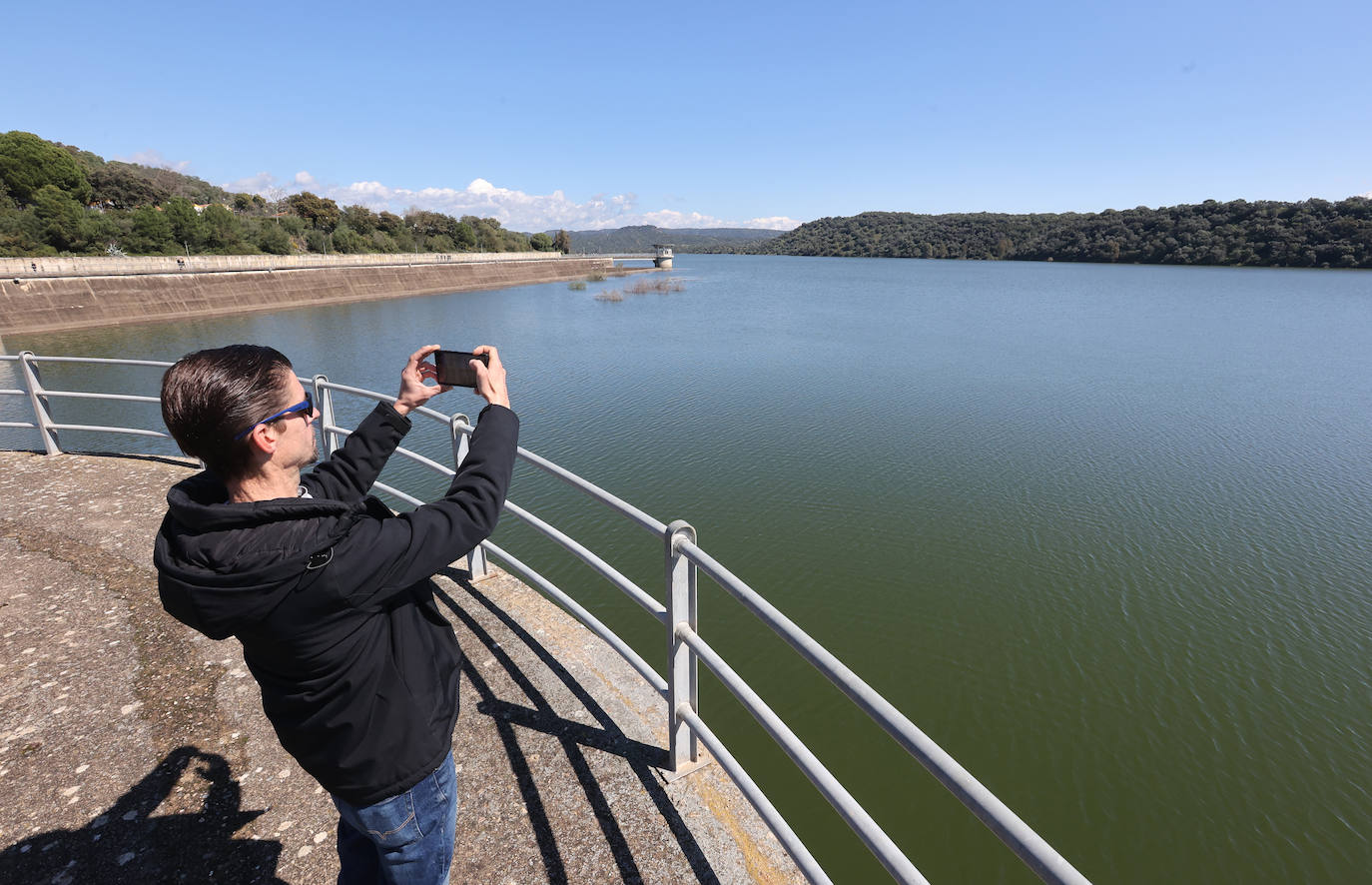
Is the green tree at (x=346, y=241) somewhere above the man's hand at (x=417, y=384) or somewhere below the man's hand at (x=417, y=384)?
above

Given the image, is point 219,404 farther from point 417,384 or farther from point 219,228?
point 219,228

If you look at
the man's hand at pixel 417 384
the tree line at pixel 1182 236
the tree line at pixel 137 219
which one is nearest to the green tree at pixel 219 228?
the tree line at pixel 137 219

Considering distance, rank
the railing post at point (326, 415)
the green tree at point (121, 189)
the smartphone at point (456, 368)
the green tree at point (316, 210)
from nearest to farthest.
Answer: the smartphone at point (456, 368) < the railing post at point (326, 415) < the green tree at point (121, 189) < the green tree at point (316, 210)

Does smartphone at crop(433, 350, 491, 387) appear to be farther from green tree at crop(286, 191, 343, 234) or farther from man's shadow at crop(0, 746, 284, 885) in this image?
green tree at crop(286, 191, 343, 234)

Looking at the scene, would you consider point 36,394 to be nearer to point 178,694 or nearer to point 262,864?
point 178,694

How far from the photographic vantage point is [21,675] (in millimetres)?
3600

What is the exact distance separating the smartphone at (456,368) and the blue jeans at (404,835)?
3.68 ft

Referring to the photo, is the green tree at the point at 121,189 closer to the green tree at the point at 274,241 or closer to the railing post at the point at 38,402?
the green tree at the point at 274,241

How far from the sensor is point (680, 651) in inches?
105

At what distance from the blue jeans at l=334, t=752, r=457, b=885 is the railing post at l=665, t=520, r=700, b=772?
3.33 feet

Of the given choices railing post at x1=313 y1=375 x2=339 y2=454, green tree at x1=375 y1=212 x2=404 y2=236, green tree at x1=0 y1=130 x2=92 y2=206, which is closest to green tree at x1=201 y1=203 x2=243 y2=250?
green tree at x1=0 y1=130 x2=92 y2=206

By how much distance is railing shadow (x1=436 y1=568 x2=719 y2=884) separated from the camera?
97.9 inches

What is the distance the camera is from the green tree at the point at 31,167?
1854 inches

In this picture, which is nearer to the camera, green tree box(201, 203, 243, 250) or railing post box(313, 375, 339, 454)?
railing post box(313, 375, 339, 454)
